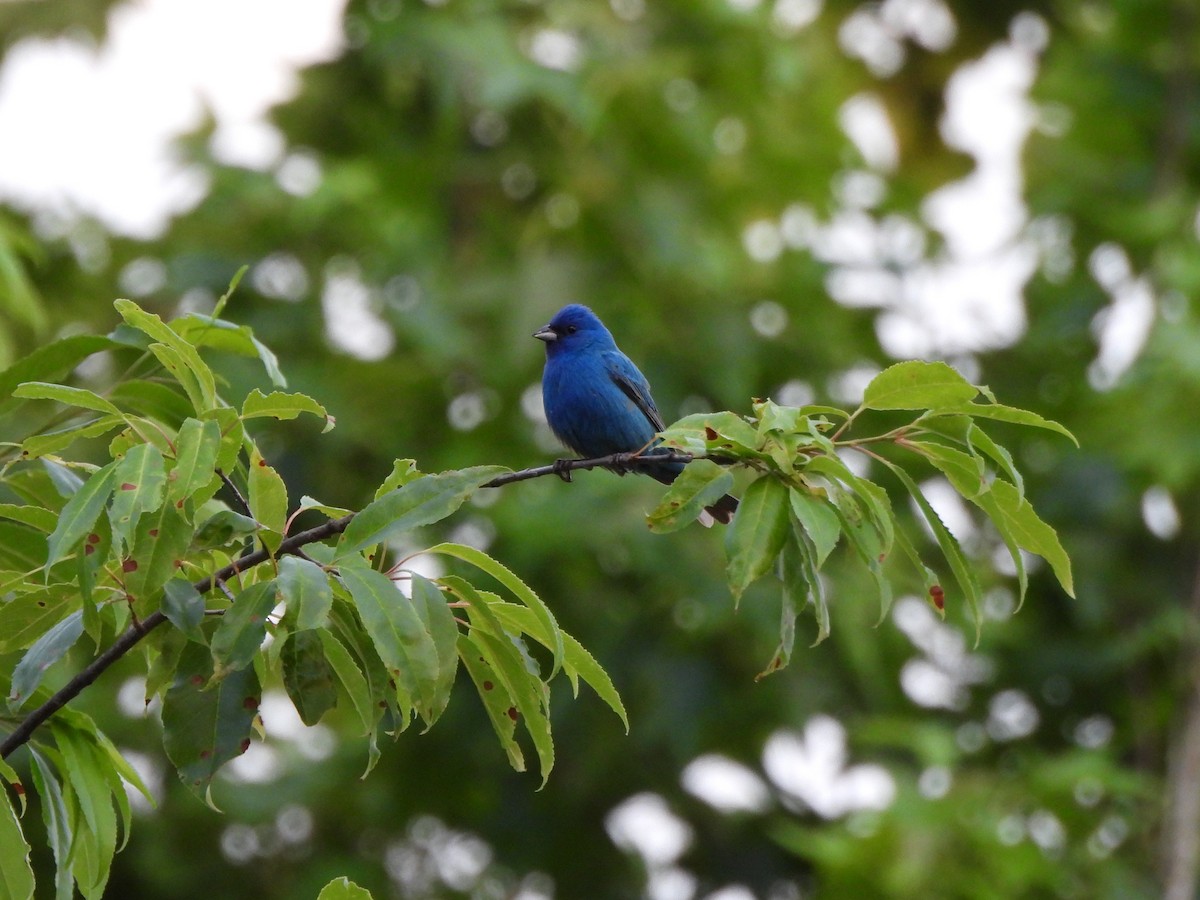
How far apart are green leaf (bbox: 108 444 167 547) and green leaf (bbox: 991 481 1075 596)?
136cm

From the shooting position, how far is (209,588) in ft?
8.33

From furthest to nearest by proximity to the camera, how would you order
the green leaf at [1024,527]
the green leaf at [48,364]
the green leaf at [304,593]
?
1. the green leaf at [48,364]
2. the green leaf at [1024,527]
3. the green leaf at [304,593]

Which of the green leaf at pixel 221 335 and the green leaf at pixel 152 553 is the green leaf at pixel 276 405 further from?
the green leaf at pixel 221 335

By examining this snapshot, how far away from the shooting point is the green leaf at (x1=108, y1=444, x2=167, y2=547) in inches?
90.3

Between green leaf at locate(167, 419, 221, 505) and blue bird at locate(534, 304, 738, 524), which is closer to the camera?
green leaf at locate(167, 419, 221, 505)

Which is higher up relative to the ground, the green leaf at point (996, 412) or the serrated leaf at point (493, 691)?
the green leaf at point (996, 412)

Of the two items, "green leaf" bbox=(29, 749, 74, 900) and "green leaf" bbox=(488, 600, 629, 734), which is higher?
"green leaf" bbox=(488, 600, 629, 734)

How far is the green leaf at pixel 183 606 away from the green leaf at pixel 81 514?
157 mm

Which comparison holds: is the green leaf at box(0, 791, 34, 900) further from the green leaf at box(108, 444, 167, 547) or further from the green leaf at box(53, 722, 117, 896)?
the green leaf at box(108, 444, 167, 547)

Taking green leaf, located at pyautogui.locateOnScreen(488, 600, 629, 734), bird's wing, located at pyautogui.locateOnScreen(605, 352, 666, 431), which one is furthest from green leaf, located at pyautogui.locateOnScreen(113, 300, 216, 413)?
bird's wing, located at pyautogui.locateOnScreen(605, 352, 666, 431)

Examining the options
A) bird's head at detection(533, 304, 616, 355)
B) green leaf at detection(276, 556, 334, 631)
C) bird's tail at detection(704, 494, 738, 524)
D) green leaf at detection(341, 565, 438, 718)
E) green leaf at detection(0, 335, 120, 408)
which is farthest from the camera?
bird's head at detection(533, 304, 616, 355)

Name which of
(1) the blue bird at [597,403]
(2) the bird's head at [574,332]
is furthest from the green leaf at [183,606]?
(2) the bird's head at [574,332]

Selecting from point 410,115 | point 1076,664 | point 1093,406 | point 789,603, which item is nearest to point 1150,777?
point 1076,664

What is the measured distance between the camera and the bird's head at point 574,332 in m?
6.12
